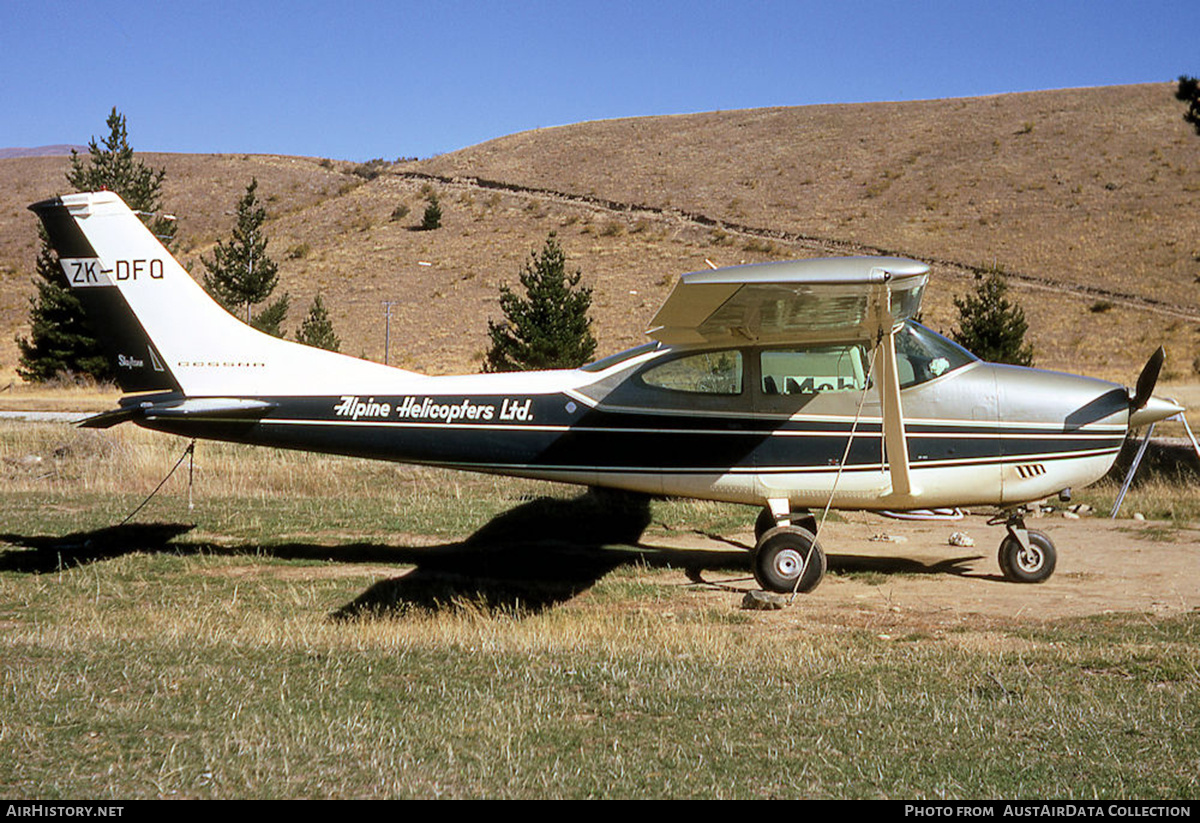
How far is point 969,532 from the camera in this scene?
1346 cm

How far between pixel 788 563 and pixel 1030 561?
2.67 metres

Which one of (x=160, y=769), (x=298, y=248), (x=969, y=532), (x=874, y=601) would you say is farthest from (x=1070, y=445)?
(x=298, y=248)

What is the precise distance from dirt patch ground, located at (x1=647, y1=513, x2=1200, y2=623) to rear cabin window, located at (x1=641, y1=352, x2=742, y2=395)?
207 cm

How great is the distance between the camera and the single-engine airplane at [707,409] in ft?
33.1

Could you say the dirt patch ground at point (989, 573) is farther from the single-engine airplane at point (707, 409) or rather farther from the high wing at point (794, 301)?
the high wing at point (794, 301)

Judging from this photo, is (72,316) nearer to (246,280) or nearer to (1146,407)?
(246,280)

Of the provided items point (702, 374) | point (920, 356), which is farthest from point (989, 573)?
point (702, 374)

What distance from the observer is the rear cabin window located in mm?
10383

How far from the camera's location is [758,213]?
218ft

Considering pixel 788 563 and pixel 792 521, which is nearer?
pixel 788 563

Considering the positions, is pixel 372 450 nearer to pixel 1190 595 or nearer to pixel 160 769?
pixel 160 769

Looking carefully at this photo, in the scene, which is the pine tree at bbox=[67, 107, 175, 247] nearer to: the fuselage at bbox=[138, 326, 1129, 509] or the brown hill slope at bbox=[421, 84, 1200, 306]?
the fuselage at bbox=[138, 326, 1129, 509]

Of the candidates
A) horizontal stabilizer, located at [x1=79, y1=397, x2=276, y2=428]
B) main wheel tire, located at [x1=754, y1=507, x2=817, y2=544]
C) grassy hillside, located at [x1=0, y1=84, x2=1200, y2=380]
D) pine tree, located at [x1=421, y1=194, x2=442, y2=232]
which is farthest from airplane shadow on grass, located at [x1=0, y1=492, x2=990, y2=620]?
pine tree, located at [x1=421, y1=194, x2=442, y2=232]

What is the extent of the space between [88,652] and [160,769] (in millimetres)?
2860
